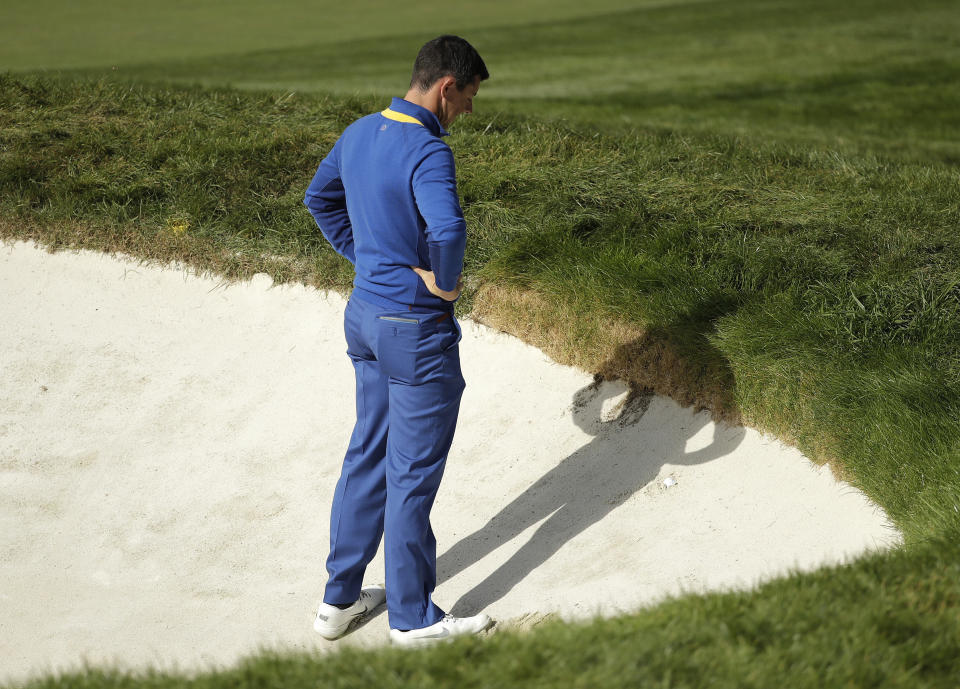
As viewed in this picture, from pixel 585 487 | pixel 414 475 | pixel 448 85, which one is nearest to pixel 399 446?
pixel 414 475

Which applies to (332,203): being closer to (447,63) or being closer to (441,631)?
(447,63)

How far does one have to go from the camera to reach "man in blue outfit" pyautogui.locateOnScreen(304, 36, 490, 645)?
3.67 meters

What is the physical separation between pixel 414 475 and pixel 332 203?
120 cm

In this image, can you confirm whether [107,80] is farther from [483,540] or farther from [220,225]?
[483,540]

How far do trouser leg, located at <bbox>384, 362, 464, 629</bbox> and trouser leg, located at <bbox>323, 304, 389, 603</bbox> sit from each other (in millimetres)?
168

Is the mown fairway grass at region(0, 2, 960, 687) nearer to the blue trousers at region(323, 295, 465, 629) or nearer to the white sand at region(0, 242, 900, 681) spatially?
the white sand at region(0, 242, 900, 681)

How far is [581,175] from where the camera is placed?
7.42 metres

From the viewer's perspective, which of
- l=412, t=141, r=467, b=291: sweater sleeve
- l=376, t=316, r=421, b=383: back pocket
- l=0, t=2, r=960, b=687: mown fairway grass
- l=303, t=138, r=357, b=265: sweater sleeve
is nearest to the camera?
l=0, t=2, r=960, b=687: mown fairway grass

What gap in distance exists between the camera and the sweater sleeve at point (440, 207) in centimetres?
356

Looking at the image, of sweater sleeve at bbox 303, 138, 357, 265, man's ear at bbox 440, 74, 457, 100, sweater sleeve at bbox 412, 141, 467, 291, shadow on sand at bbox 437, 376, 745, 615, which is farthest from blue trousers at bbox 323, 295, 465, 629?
man's ear at bbox 440, 74, 457, 100

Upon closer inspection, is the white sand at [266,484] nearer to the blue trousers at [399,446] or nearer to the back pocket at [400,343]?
Answer: the blue trousers at [399,446]

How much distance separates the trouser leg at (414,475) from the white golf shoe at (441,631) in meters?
0.03

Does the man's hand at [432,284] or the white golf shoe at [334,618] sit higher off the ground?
the man's hand at [432,284]

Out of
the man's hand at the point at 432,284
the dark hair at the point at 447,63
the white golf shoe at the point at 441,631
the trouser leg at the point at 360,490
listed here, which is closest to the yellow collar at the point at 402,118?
the dark hair at the point at 447,63
